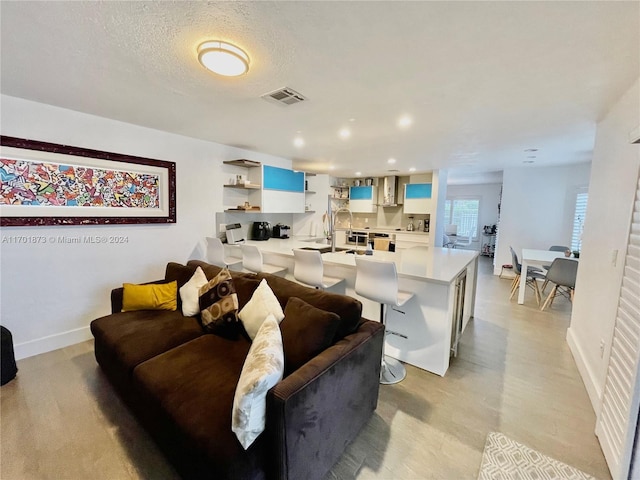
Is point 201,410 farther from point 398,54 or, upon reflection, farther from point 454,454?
point 398,54

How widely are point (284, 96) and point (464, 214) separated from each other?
8840mm

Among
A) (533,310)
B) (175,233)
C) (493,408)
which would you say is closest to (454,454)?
(493,408)

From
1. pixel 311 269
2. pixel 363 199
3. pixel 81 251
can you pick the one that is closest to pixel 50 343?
pixel 81 251

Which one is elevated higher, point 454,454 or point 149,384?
point 149,384

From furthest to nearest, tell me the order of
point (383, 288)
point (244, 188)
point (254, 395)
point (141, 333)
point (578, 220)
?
point (578, 220) < point (244, 188) < point (383, 288) < point (141, 333) < point (254, 395)

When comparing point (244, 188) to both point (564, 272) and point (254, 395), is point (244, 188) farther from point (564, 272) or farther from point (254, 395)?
point (564, 272)

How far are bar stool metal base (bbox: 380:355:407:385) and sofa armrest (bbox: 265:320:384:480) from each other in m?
0.57

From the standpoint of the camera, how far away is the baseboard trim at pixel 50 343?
2611 millimetres

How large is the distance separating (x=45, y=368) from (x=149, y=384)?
1805 millimetres

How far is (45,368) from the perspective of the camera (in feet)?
8.08

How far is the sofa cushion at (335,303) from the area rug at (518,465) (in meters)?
1.07

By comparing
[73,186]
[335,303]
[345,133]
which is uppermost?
[345,133]

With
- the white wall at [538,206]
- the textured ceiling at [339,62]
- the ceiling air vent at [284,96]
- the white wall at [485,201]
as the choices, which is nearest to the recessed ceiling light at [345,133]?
the textured ceiling at [339,62]

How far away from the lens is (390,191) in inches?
278
